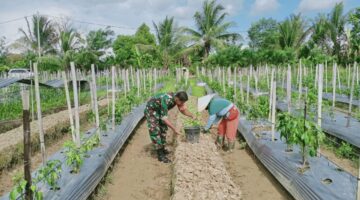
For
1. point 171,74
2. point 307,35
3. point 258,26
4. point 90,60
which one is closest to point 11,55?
point 90,60

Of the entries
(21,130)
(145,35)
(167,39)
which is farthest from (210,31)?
(21,130)

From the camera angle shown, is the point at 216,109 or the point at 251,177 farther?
the point at 216,109

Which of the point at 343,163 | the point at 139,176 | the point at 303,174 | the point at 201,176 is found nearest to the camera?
the point at 303,174

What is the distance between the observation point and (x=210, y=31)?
103 feet

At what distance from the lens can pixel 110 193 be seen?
5172 mm

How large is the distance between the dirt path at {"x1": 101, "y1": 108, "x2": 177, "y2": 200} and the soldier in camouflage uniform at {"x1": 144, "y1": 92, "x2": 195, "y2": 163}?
36 cm

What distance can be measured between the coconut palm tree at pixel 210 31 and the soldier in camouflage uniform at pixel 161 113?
83.9 feet

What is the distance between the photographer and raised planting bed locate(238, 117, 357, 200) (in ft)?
12.9

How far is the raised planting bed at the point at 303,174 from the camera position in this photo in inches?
155

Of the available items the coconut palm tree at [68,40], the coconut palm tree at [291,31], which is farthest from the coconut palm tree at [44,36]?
the coconut palm tree at [291,31]

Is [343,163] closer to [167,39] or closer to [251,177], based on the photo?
[251,177]

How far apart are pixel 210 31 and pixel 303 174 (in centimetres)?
2779

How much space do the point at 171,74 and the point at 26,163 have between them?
1139 inches

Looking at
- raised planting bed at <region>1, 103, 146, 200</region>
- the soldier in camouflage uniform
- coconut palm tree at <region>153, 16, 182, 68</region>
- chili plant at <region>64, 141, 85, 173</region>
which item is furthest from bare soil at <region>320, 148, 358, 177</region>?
coconut palm tree at <region>153, 16, 182, 68</region>
